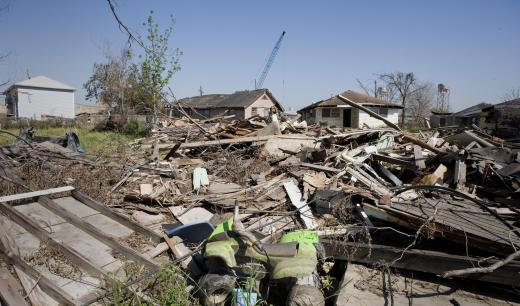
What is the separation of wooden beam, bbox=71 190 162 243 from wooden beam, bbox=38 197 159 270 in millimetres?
456

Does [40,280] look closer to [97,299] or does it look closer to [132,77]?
[97,299]

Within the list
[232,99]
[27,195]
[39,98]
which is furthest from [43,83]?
[27,195]

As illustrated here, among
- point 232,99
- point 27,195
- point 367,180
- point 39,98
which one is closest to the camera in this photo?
point 27,195

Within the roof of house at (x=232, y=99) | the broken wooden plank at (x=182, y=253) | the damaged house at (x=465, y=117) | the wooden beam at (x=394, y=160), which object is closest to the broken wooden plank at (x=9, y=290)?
the broken wooden plank at (x=182, y=253)

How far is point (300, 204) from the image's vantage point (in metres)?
6.09

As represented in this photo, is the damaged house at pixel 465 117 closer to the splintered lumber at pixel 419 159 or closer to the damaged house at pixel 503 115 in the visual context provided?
the damaged house at pixel 503 115

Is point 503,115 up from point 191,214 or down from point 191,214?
up

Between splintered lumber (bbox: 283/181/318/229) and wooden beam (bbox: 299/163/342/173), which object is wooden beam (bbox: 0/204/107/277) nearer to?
splintered lumber (bbox: 283/181/318/229)

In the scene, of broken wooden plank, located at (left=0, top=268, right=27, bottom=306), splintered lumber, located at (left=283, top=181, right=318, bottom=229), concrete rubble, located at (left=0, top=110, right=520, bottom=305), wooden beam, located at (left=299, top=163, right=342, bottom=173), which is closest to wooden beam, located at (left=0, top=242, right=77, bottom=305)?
concrete rubble, located at (left=0, top=110, right=520, bottom=305)

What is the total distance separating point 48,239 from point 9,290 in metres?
0.94

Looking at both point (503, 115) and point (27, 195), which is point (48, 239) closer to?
point (27, 195)

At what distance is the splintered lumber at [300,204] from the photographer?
537cm

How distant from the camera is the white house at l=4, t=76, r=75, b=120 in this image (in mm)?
42812

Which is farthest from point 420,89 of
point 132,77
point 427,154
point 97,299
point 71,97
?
A: point 97,299
